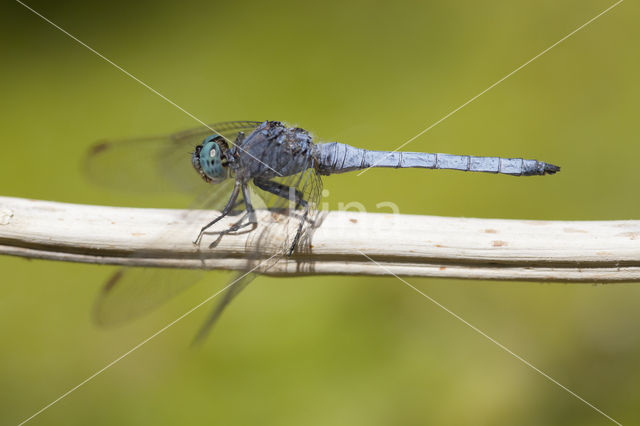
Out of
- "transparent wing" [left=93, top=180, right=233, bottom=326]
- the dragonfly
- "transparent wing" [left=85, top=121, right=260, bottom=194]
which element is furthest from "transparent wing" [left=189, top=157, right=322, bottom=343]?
"transparent wing" [left=85, top=121, right=260, bottom=194]

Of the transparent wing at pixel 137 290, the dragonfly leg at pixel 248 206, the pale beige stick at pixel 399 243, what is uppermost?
the dragonfly leg at pixel 248 206

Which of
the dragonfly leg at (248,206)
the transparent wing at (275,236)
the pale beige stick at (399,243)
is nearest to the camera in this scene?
the pale beige stick at (399,243)

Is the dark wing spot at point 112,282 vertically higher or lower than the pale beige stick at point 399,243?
lower

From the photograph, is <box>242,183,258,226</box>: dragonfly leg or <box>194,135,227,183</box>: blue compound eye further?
<box>194,135,227,183</box>: blue compound eye

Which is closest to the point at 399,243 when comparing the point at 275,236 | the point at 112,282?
the point at 275,236

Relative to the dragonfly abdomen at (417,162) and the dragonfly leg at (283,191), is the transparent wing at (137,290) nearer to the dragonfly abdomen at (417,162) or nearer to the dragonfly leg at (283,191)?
the dragonfly leg at (283,191)

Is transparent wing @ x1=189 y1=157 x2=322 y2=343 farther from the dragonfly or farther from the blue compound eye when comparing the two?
the blue compound eye

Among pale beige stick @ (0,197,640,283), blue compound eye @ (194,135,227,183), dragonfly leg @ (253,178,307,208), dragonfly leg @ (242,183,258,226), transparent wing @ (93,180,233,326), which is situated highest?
blue compound eye @ (194,135,227,183)

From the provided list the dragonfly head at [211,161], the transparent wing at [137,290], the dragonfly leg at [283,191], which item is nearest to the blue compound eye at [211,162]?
the dragonfly head at [211,161]
